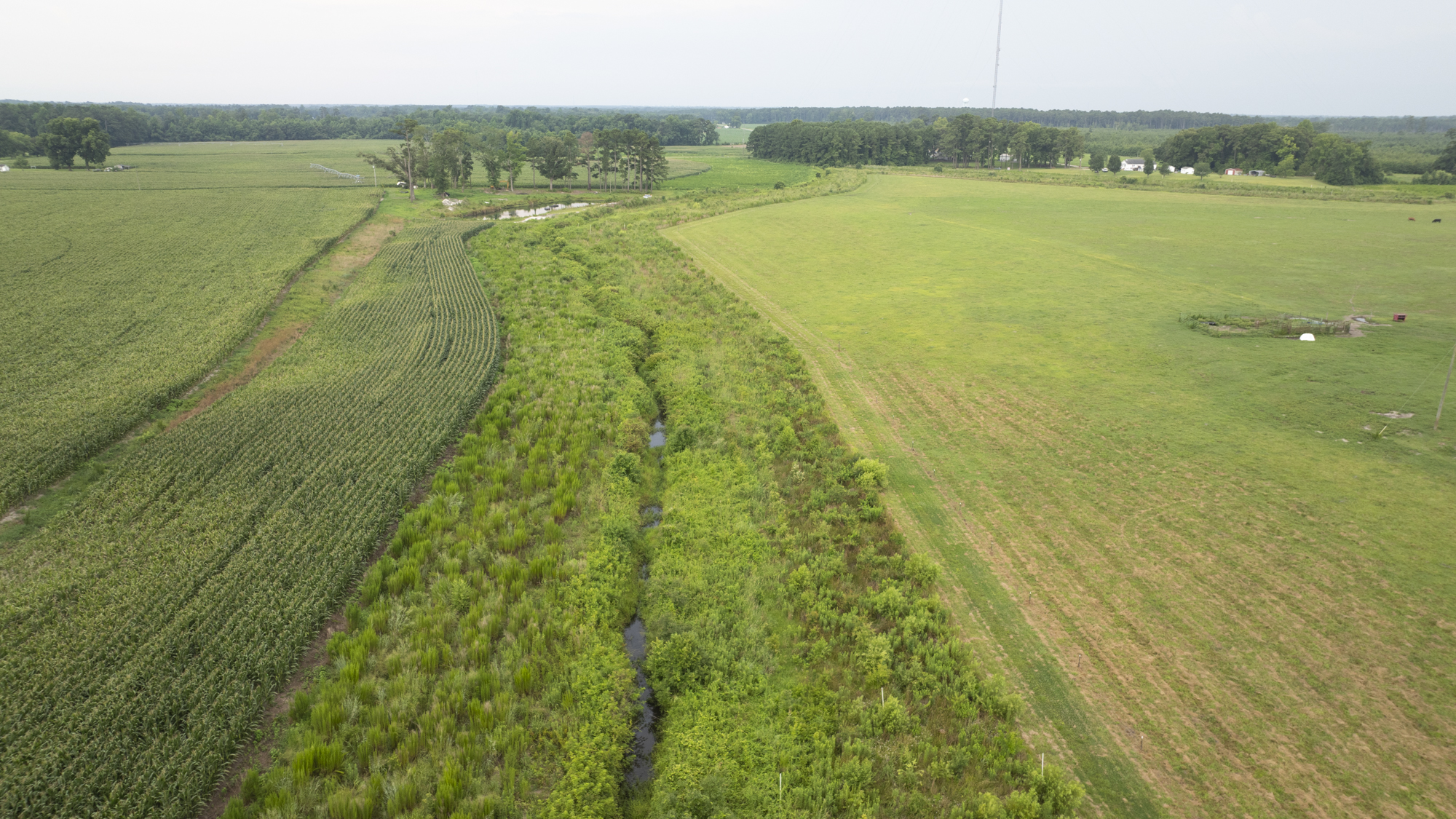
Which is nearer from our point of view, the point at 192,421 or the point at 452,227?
the point at 192,421

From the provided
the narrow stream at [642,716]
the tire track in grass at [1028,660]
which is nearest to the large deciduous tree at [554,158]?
the tire track in grass at [1028,660]

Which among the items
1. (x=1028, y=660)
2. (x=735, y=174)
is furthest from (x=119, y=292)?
(x=735, y=174)

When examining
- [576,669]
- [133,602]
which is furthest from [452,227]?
[576,669]

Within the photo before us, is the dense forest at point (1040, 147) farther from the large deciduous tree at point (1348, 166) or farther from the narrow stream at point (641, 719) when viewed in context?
A: the narrow stream at point (641, 719)

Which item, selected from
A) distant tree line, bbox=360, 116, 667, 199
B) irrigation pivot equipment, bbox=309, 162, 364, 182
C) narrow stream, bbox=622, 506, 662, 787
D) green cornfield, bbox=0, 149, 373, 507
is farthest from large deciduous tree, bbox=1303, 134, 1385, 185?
irrigation pivot equipment, bbox=309, 162, 364, 182

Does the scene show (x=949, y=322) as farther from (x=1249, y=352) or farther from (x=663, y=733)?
(x=663, y=733)

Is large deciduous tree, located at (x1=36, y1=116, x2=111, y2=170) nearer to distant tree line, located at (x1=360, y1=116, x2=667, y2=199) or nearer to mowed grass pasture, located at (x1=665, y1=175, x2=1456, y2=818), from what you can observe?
distant tree line, located at (x1=360, y1=116, x2=667, y2=199)
